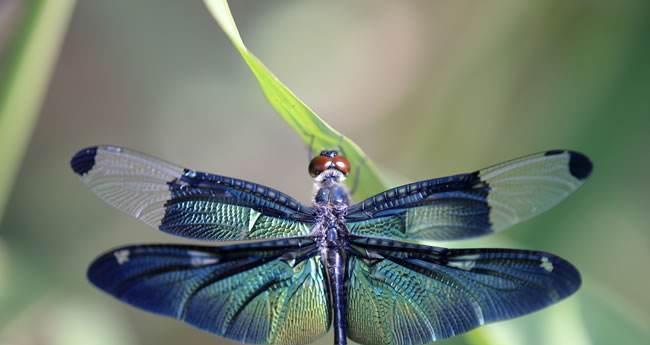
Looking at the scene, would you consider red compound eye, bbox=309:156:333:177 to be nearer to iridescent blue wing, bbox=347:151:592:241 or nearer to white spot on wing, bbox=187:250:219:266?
iridescent blue wing, bbox=347:151:592:241

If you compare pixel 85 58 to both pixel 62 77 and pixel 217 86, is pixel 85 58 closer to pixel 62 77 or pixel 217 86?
pixel 62 77

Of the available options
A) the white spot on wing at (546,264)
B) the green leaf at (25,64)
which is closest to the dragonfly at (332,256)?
the white spot on wing at (546,264)

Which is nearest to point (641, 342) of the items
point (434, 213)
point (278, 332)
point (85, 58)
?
point (434, 213)

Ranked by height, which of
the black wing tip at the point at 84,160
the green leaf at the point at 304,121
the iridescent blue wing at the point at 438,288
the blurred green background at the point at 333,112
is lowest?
the iridescent blue wing at the point at 438,288

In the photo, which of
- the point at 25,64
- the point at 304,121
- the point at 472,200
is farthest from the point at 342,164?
the point at 25,64

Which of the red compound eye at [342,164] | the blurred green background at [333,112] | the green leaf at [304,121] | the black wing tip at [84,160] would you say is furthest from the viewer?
the blurred green background at [333,112]

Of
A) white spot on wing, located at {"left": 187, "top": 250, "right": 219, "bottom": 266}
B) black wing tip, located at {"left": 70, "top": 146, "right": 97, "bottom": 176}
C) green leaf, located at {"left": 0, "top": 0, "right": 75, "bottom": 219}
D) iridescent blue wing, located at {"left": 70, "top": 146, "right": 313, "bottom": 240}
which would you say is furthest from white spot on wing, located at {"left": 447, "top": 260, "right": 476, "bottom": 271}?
green leaf, located at {"left": 0, "top": 0, "right": 75, "bottom": 219}

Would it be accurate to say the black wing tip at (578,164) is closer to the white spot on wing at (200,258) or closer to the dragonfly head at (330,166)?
the dragonfly head at (330,166)
